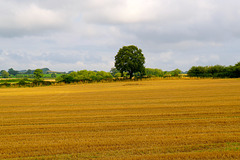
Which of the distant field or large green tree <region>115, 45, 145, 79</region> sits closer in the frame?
the distant field

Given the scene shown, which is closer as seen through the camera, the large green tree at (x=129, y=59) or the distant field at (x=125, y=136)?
the distant field at (x=125, y=136)

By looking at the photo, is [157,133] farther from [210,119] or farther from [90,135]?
[210,119]

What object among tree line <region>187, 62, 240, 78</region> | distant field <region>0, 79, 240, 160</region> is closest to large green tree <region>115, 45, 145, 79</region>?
tree line <region>187, 62, 240, 78</region>

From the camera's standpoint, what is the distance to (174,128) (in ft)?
28.6

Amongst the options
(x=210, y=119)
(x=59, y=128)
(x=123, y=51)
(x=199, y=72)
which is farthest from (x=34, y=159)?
(x=199, y=72)

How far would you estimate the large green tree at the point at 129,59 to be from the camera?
56.9 m

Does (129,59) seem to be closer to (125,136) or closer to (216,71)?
(216,71)

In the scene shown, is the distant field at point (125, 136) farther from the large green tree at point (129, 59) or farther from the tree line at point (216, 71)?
the tree line at point (216, 71)

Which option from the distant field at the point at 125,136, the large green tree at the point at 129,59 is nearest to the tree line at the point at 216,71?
the large green tree at the point at 129,59

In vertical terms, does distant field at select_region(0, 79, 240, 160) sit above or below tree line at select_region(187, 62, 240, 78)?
below

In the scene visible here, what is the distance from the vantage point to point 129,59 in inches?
2248

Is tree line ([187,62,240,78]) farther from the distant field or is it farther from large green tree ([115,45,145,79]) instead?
the distant field

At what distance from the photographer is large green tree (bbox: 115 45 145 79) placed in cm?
5688

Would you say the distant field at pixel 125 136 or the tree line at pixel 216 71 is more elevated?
the tree line at pixel 216 71
